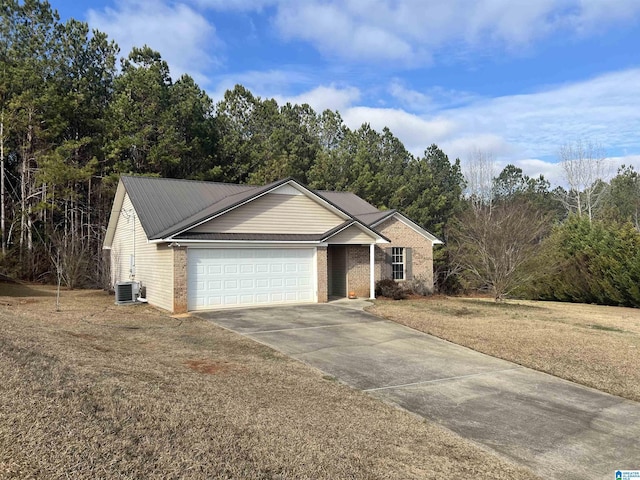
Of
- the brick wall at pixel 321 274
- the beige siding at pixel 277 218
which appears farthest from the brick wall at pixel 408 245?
the brick wall at pixel 321 274

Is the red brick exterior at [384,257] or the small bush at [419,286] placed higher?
the red brick exterior at [384,257]

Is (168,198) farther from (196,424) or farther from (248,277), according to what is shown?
(196,424)

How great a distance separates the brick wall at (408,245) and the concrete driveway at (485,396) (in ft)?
31.6

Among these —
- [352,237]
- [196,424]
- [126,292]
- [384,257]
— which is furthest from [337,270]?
[196,424]

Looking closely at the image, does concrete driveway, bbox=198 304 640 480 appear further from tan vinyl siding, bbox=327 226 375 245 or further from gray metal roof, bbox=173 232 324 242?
tan vinyl siding, bbox=327 226 375 245

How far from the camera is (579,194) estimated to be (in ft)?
142

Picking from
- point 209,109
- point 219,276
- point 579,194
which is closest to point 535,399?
point 219,276

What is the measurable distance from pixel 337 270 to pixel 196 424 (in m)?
15.9

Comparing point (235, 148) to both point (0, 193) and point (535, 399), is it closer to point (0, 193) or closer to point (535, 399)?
point (0, 193)

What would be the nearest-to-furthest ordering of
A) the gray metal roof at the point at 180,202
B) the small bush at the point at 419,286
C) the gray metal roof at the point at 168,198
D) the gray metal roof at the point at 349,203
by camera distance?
the gray metal roof at the point at 180,202 < the gray metal roof at the point at 168,198 < the small bush at the point at 419,286 < the gray metal roof at the point at 349,203

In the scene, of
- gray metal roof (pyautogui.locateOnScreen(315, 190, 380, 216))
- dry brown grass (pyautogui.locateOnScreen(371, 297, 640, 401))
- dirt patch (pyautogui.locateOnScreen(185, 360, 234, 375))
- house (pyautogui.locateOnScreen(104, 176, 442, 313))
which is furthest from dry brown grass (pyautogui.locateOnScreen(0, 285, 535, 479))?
gray metal roof (pyautogui.locateOnScreen(315, 190, 380, 216))

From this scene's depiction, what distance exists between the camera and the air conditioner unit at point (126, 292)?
671 inches

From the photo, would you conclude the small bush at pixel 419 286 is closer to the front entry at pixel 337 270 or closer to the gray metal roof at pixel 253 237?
the front entry at pixel 337 270

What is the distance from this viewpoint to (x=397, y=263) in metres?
22.5
